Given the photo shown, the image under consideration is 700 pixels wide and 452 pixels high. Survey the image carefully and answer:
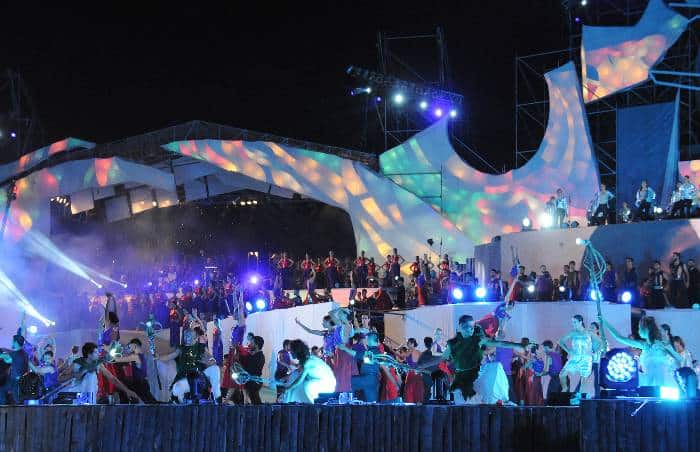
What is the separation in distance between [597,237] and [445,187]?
7228 millimetres

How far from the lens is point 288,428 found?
784cm

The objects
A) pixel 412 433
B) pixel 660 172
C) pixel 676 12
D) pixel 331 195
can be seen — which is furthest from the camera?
pixel 331 195

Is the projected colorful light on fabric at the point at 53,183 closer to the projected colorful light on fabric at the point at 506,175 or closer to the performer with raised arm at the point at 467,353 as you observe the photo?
the projected colorful light on fabric at the point at 506,175

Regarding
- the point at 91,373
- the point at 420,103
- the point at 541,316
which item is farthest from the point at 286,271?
the point at 91,373

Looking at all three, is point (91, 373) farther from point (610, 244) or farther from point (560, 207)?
point (560, 207)

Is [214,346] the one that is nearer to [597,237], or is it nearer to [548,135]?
[597,237]

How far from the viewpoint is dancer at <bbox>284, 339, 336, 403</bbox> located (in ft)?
28.7

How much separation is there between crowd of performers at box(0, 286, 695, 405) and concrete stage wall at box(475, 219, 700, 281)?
453 centimetres

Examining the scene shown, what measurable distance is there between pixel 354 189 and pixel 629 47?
25.7 feet

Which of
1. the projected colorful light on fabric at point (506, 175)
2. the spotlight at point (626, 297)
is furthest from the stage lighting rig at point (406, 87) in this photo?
the spotlight at point (626, 297)

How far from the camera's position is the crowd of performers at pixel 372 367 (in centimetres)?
877

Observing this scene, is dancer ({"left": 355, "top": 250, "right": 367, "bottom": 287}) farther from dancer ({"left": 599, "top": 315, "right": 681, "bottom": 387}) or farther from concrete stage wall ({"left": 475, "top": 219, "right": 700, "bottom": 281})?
dancer ({"left": 599, "top": 315, "right": 681, "bottom": 387})

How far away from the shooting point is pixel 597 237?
17703mm

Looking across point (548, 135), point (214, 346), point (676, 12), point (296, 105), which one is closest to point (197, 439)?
point (214, 346)
